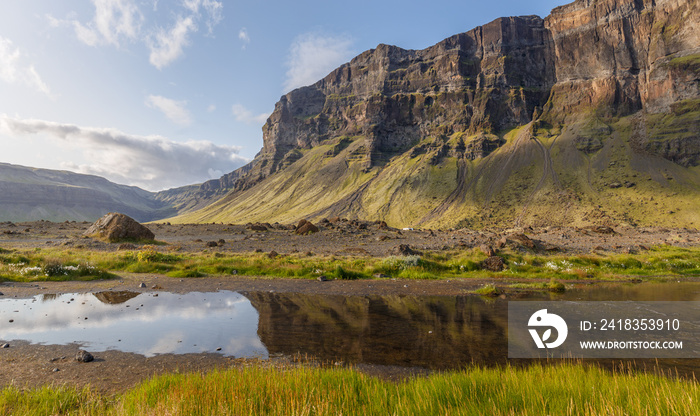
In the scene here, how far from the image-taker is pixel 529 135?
12625 cm

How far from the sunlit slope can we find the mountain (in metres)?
0.56

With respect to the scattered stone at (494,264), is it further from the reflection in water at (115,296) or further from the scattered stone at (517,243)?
the reflection in water at (115,296)

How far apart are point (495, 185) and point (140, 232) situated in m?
106

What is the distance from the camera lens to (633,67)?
12381 centimetres

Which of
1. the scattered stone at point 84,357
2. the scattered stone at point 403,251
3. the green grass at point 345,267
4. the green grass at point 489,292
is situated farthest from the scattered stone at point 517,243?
the scattered stone at point 84,357

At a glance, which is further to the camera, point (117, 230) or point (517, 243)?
point (117, 230)

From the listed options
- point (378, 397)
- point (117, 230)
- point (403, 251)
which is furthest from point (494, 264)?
point (117, 230)

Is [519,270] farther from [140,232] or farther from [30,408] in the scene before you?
[140,232]

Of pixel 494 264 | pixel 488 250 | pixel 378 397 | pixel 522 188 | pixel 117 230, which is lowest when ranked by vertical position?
pixel 494 264

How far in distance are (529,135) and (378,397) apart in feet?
481

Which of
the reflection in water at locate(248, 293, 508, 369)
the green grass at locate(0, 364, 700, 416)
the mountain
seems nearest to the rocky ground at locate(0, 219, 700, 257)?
the reflection in water at locate(248, 293, 508, 369)

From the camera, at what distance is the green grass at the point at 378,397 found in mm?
3506

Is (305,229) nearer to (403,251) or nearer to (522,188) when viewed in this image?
(403,251)

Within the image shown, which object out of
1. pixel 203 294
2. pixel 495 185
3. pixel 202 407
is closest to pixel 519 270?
pixel 203 294
